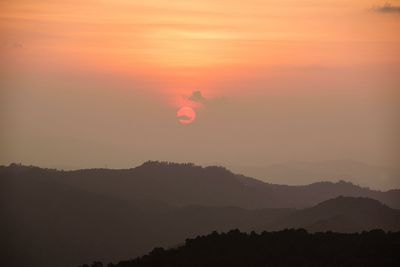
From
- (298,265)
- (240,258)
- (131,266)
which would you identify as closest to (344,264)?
(298,265)

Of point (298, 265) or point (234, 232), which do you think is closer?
point (298, 265)

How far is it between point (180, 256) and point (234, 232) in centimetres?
693

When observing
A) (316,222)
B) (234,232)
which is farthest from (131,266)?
(316,222)

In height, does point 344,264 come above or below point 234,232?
below

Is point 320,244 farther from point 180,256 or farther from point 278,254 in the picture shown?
point 180,256

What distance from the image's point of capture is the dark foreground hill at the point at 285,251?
92938 mm

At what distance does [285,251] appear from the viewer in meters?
96.9

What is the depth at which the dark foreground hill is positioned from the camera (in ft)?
305

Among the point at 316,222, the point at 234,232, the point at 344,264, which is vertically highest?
the point at 316,222

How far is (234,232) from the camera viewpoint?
10394cm

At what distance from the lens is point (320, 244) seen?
9781 centimetres

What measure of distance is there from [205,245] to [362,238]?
655 inches

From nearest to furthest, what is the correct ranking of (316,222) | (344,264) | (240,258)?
(344,264), (240,258), (316,222)

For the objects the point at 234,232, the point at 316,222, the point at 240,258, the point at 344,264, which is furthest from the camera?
the point at 316,222
